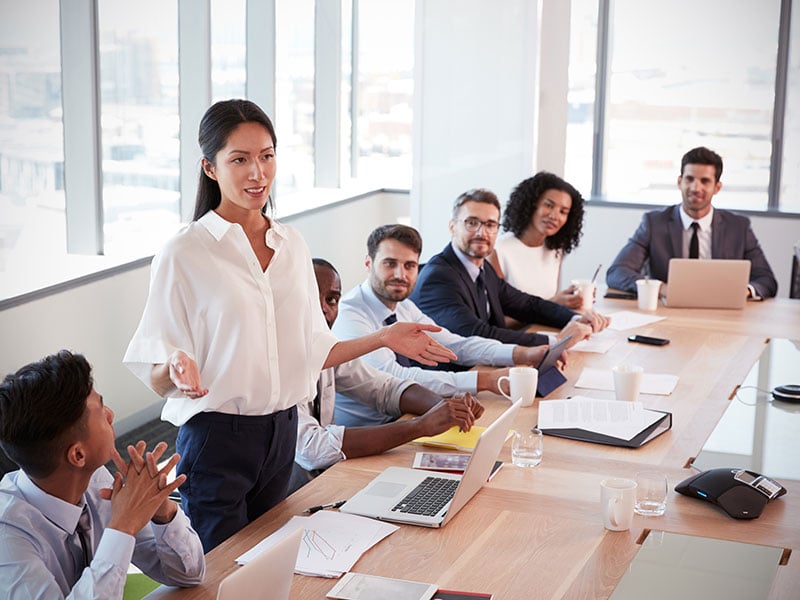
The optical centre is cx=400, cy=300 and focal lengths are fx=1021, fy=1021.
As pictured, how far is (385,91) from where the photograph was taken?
349 inches

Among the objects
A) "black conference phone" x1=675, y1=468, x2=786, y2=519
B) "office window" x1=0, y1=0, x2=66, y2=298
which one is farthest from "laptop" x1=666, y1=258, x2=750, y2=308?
"office window" x1=0, y1=0, x2=66, y2=298

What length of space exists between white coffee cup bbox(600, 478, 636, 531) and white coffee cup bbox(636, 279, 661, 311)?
8.26 feet

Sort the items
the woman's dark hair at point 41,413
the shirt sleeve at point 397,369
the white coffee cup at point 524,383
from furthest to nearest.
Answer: the shirt sleeve at point 397,369
the white coffee cup at point 524,383
the woman's dark hair at point 41,413

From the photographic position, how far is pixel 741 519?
235cm

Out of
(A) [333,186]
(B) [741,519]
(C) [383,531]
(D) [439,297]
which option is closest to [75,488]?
(C) [383,531]

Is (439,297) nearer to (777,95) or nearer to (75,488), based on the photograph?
(75,488)

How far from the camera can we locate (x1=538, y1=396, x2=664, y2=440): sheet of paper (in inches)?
117

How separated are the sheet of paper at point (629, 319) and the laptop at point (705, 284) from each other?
26 centimetres

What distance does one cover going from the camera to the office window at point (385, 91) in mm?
8703

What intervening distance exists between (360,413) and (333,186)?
5203 millimetres

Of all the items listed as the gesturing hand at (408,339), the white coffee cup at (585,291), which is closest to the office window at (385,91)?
the white coffee cup at (585,291)

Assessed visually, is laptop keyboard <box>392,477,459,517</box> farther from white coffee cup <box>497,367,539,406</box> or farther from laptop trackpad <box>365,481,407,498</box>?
white coffee cup <box>497,367,539,406</box>

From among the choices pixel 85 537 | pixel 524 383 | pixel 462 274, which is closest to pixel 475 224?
pixel 462 274

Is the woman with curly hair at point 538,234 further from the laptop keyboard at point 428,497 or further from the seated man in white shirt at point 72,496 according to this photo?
the seated man in white shirt at point 72,496
